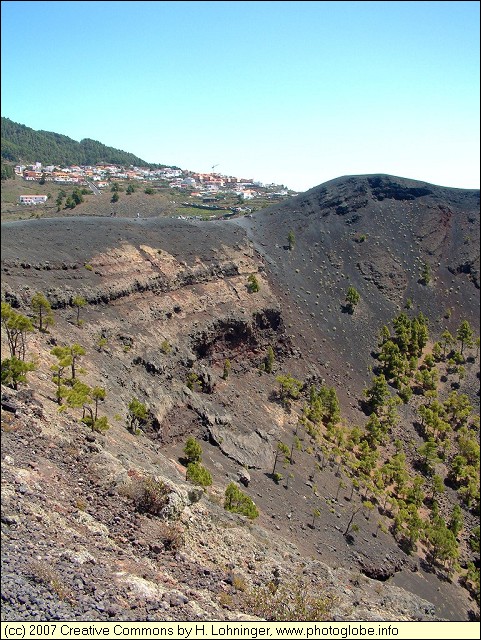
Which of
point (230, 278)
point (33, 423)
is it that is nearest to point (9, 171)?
point (230, 278)

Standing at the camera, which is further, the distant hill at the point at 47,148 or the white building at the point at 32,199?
the distant hill at the point at 47,148

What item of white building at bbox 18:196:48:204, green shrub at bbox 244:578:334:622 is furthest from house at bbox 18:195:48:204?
green shrub at bbox 244:578:334:622

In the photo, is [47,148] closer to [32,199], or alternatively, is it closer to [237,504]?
[32,199]

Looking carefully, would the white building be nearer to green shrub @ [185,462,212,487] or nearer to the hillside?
the hillside

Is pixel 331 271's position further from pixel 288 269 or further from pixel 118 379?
pixel 118 379

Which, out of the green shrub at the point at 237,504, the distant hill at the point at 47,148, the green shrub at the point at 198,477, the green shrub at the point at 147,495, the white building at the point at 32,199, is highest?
the distant hill at the point at 47,148

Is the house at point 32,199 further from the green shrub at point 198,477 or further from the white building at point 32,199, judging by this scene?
the green shrub at point 198,477

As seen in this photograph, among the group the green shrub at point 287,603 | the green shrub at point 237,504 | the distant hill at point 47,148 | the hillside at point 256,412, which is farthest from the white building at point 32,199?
the green shrub at point 287,603
